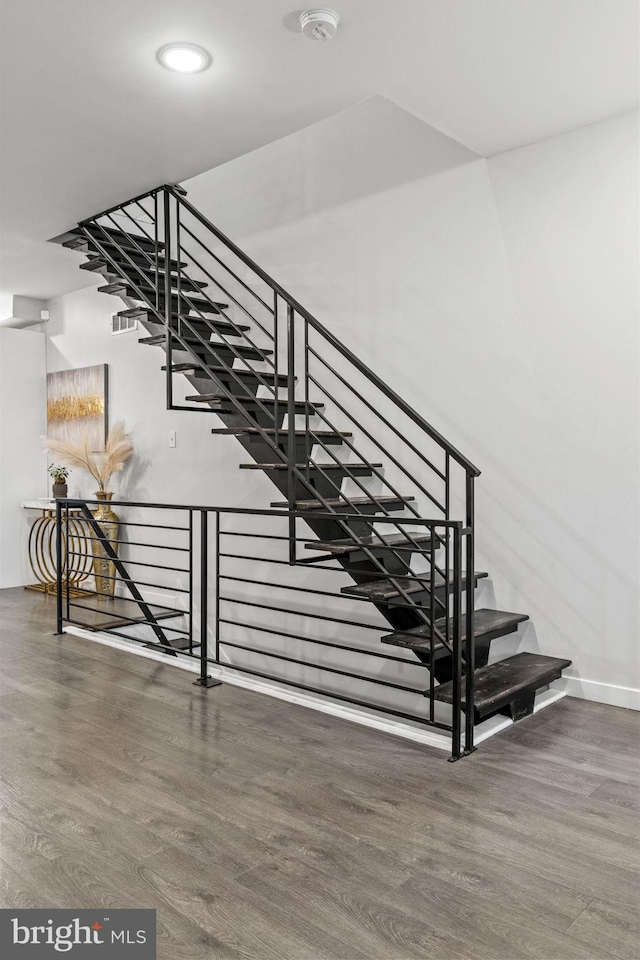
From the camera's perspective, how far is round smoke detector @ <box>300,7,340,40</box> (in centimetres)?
258

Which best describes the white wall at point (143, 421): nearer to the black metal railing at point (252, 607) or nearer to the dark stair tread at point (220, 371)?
the black metal railing at point (252, 607)

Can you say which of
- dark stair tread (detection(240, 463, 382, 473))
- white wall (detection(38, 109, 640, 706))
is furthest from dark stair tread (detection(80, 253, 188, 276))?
dark stair tread (detection(240, 463, 382, 473))

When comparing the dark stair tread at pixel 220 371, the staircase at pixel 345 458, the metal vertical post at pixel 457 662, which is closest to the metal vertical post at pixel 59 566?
the staircase at pixel 345 458

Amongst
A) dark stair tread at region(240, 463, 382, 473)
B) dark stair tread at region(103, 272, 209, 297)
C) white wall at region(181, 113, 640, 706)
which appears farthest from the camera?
dark stair tread at region(103, 272, 209, 297)

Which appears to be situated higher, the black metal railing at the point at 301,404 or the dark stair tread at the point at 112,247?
the dark stair tread at the point at 112,247

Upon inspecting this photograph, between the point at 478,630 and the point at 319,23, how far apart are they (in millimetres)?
2552

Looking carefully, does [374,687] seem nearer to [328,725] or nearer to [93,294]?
[328,725]

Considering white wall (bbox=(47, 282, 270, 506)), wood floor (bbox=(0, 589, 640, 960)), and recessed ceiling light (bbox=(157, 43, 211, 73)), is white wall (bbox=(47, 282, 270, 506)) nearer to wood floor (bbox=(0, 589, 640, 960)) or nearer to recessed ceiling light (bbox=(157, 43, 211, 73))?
wood floor (bbox=(0, 589, 640, 960))

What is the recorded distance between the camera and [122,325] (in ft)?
21.0

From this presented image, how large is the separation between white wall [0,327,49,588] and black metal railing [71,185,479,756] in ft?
8.04

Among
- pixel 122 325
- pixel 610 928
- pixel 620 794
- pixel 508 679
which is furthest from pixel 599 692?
pixel 122 325

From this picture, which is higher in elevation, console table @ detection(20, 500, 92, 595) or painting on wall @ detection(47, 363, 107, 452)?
painting on wall @ detection(47, 363, 107, 452)

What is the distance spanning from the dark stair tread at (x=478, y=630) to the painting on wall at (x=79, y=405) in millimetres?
4044

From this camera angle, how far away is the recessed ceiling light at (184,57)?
2.83 metres
